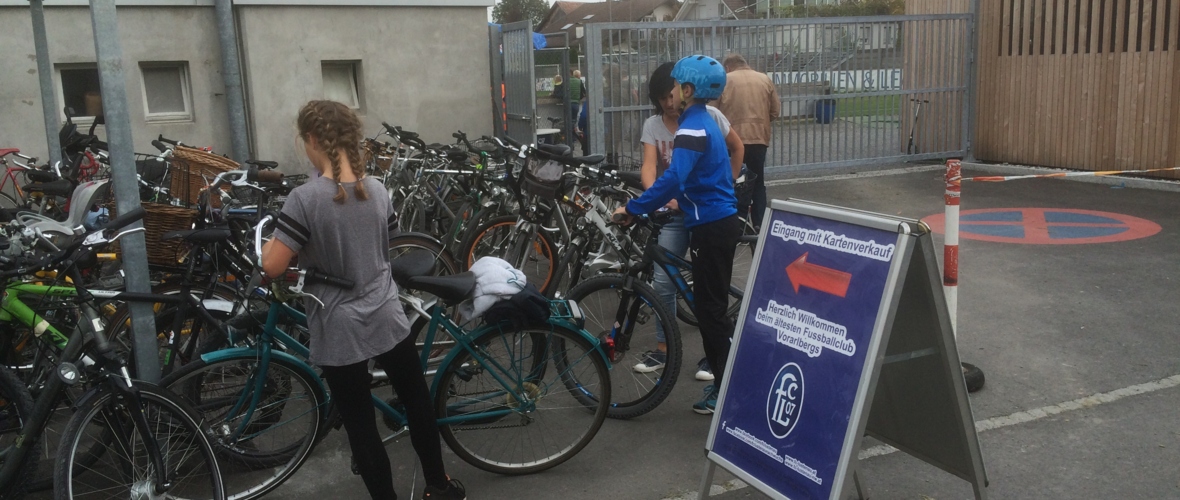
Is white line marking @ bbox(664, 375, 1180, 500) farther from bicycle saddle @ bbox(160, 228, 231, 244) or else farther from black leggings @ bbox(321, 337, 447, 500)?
bicycle saddle @ bbox(160, 228, 231, 244)

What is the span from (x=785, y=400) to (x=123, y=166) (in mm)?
2760

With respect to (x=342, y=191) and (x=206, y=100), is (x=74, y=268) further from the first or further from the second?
(x=206, y=100)

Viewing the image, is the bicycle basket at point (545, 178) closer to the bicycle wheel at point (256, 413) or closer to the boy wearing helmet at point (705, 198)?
the boy wearing helmet at point (705, 198)

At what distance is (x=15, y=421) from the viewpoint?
3.81 meters

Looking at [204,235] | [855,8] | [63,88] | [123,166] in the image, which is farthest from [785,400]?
[855,8]

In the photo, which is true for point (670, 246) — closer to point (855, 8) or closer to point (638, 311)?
point (638, 311)

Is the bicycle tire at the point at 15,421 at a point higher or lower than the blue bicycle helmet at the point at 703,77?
lower

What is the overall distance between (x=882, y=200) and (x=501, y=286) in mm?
8052

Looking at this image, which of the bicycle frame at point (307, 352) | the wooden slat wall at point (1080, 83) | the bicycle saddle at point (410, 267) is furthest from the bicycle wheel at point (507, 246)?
the wooden slat wall at point (1080, 83)

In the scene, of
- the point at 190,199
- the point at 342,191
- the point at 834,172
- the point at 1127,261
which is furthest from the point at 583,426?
the point at 834,172

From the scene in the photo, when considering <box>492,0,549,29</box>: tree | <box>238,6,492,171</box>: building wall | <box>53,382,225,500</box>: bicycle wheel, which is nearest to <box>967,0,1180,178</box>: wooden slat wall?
<box>238,6,492,171</box>: building wall

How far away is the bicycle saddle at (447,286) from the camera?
380 centimetres

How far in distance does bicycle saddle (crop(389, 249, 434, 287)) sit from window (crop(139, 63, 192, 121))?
6.98 m

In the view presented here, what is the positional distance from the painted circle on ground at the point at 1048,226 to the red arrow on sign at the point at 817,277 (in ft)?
16.4
